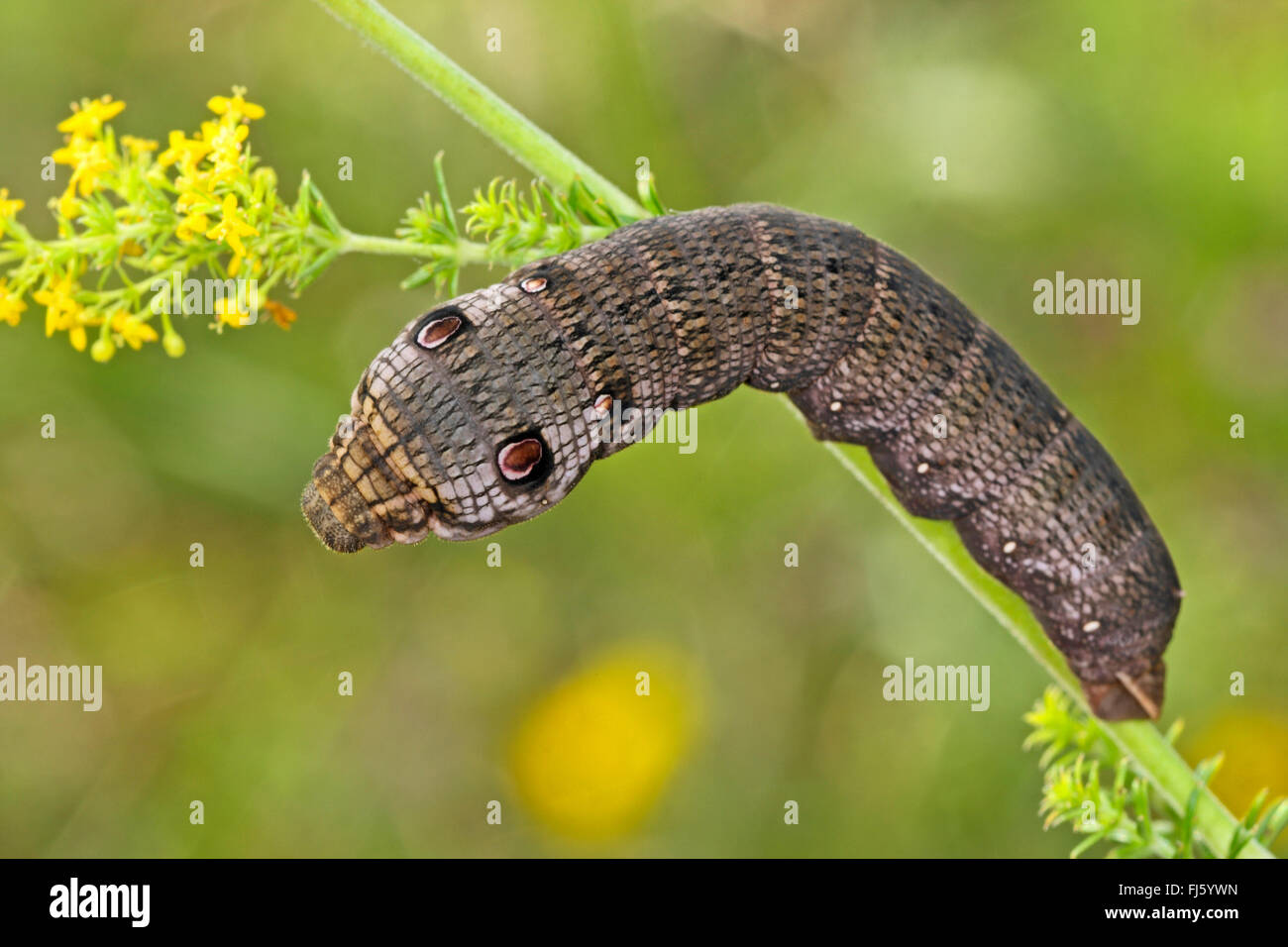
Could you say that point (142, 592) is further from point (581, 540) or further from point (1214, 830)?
point (1214, 830)

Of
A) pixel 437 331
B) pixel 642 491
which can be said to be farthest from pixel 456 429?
pixel 642 491

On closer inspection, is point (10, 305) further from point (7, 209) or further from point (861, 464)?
point (861, 464)

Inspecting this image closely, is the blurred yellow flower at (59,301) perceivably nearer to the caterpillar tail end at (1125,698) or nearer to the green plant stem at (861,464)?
the green plant stem at (861,464)

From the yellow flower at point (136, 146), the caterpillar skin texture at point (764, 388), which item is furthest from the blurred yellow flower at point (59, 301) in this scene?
the caterpillar skin texture at point (764, 388)

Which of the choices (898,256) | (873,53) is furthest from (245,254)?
(873,53)

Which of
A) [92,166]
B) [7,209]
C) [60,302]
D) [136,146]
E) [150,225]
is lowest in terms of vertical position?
[60,302]

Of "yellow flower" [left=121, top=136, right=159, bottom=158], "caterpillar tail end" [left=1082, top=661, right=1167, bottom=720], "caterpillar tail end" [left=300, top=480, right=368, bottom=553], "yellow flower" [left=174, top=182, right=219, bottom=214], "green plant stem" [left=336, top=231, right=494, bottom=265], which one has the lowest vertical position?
"caterpillar tail end" [left=1082, top=661, right=1167, bottom=720]

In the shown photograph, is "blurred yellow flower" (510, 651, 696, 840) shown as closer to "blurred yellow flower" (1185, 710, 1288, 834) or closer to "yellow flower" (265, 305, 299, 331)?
"blurred yellow flower" (1185, 710, 1288, 834)

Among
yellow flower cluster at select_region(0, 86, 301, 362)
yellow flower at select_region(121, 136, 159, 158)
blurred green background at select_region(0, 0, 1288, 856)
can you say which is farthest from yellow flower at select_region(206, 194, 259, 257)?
blurred green background at select_region(0, 0, 1288, 856)
